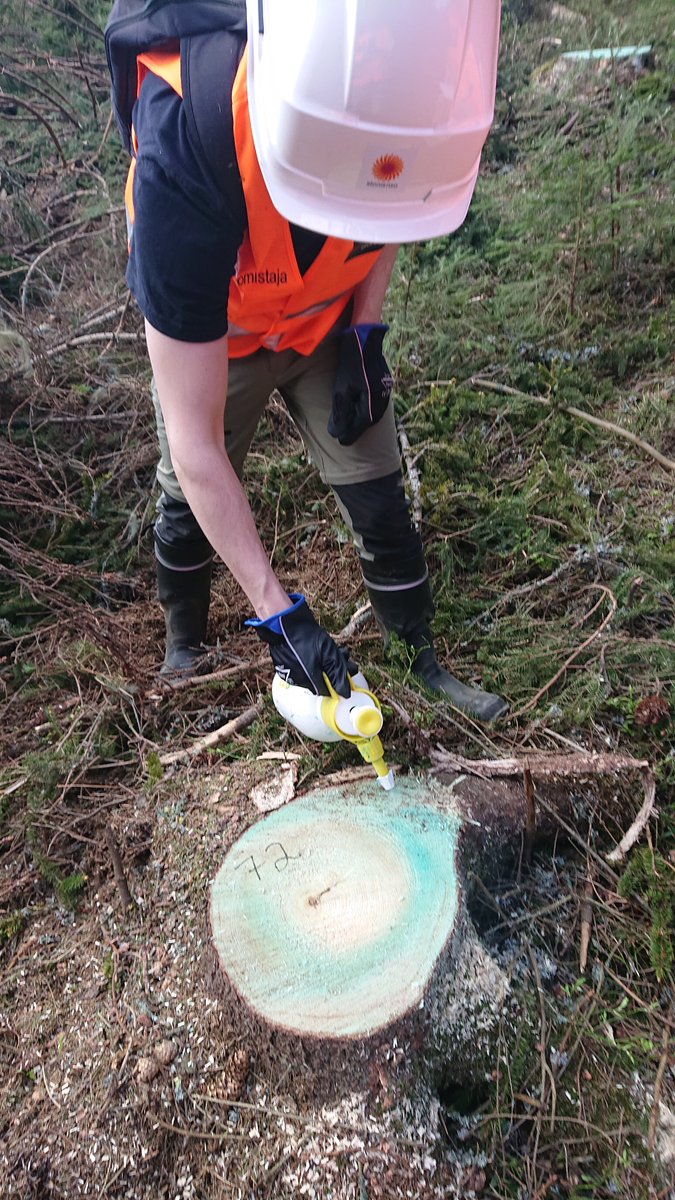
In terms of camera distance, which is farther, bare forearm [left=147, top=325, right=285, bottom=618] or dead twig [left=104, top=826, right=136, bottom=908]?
dead twig [left=104, top=826, right=136, bottom=908]

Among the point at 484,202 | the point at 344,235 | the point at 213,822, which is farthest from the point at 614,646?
the point at 484,202

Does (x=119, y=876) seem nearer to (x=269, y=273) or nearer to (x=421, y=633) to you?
(x=421, y=633)

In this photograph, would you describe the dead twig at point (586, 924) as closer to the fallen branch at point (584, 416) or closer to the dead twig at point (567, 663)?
the dead twig at point (567, 663)

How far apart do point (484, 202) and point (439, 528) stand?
2406 millimetres

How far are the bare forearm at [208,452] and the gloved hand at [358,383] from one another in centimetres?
49

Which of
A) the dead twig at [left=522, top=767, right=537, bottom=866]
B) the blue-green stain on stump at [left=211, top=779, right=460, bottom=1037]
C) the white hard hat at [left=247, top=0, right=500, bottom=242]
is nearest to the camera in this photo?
the white hard hat at [left=247, top=0, right=500, bottom=242]

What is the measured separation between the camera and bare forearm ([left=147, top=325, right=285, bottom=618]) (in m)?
1.74

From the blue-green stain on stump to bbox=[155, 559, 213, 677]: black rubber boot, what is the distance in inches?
38.3

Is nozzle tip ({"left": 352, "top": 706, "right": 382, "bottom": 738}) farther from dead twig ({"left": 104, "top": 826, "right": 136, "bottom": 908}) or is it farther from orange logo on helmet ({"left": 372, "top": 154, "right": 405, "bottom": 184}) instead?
orange logo on helmet ({"left": 372, "top": 154, "right": 405, "bottom": 184})

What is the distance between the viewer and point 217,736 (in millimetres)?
2412

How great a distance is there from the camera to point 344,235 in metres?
1.58

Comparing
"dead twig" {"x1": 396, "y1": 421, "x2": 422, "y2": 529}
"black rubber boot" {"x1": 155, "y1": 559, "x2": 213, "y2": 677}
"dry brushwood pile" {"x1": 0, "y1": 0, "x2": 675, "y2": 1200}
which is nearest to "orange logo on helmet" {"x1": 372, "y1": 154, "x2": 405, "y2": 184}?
"dry brushwood pile" {"x1": 0, "y1": 0, "x2": 675, "y2": 1200}

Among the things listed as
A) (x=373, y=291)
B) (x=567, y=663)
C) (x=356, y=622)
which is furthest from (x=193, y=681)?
(x=373, y=291)

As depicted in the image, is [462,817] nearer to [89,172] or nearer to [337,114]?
[337,114]
